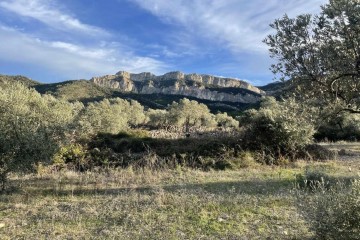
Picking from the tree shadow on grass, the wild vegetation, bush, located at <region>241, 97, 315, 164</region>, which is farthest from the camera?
bush, located at <region>241, 97, 315, 164</region>

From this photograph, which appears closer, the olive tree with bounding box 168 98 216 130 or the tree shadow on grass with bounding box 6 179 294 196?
the tree shadow on grass with bounding box 6 179 294 196

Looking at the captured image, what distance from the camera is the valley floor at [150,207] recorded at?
7711 millimetres

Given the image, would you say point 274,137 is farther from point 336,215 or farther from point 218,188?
point 336,215

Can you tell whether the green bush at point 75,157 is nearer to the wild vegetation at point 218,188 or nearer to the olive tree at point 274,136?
the wild vegetation at point 218,188

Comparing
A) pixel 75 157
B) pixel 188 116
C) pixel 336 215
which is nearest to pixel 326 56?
pixel 336 215

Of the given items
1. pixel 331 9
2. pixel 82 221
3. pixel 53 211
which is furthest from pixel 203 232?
pixel 331 9

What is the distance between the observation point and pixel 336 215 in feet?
19.7

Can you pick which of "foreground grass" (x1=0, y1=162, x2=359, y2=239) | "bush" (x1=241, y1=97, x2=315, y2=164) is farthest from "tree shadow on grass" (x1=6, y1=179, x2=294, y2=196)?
"bush" (x1=241, y1=97, x2=315, y2=164)

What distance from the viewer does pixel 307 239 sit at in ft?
23.2

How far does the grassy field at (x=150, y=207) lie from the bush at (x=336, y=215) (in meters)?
0.38

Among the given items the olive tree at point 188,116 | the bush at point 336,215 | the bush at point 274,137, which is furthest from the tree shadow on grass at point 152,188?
the olive tree at point 188,116

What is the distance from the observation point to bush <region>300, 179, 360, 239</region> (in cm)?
585

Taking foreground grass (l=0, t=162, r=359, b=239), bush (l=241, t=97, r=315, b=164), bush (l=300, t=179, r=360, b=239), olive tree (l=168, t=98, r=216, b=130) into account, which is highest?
olive tree (l=168, t=98, r=216, b=130)

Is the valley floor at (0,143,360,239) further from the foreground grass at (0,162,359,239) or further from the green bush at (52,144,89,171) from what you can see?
the green bush at (52,144,89,171)
